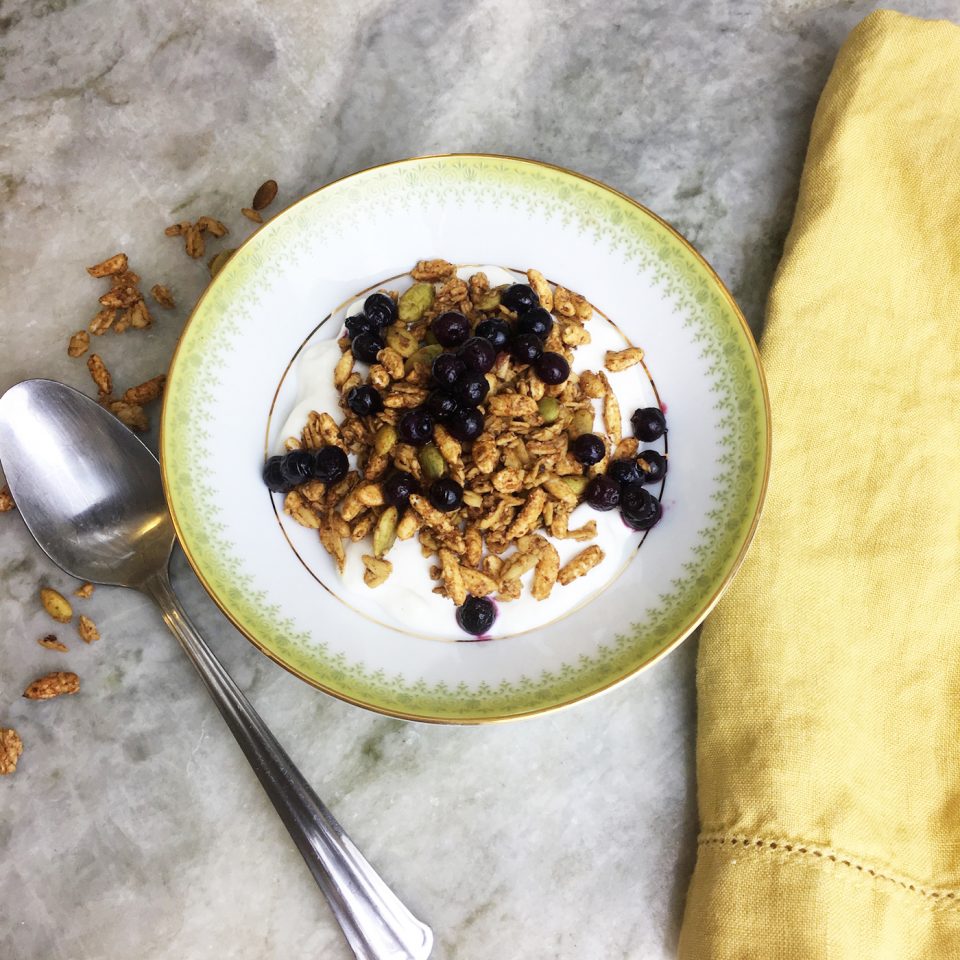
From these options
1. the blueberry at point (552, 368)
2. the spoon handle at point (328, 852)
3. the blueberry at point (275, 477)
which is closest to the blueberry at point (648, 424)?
the blueberry at point (552, 368)

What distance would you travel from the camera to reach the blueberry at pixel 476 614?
111cm

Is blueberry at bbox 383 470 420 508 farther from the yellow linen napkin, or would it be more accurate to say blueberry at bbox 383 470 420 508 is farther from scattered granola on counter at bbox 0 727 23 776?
scattered granola on counter at bbox 0 727 23 776

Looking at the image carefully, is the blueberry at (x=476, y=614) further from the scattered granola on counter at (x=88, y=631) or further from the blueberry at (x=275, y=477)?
the scattered granola on counter at (x=88, y=631)

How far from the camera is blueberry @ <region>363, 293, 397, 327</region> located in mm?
1189

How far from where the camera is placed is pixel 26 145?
1.38m

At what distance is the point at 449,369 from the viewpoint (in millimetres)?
1086

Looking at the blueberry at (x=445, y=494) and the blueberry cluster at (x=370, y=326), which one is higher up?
the blueberry cluster at (x=370, y=326)

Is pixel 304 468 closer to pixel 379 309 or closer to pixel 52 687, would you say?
pixel 379 309

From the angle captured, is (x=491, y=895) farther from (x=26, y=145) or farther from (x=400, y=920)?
(x=26, y=145)

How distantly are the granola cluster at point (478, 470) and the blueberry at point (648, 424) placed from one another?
0.02 metres

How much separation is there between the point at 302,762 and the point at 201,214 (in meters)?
0.86

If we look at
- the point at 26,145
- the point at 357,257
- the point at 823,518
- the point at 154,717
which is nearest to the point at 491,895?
the point at 154,717

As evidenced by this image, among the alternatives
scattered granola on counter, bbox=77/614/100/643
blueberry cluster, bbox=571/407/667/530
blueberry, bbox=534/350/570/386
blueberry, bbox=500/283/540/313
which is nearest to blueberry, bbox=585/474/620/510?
blueberry cluster, bbox=571/407/667/530

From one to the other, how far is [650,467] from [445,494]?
0.29m
